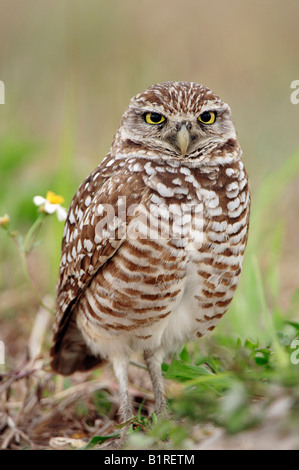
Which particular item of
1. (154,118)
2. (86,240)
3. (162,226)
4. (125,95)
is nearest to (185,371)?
(162,226)

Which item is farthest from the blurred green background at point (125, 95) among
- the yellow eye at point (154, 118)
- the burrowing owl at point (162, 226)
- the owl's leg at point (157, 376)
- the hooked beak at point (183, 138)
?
the yellow eye at point (154, 118)

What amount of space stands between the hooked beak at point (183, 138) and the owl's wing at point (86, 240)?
0.84 feet

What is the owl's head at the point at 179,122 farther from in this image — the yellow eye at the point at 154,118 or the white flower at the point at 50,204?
the white flower at the point at 50,204

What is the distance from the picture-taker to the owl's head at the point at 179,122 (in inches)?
130

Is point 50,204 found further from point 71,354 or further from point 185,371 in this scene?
point 185,371

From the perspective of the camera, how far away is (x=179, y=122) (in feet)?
10.8

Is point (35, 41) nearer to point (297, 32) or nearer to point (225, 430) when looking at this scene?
point (297, 32)

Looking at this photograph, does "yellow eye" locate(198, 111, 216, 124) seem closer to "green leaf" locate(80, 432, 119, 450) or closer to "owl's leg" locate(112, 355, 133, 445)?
"owl's leg" locate(112, 355, 133, 445)

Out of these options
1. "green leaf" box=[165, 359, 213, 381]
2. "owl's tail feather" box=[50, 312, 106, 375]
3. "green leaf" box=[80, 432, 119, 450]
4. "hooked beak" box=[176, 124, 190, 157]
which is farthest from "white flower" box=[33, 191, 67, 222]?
"green leaf" box=[80, 432, 119, 450]

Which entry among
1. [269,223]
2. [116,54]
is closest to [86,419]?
[269,223]

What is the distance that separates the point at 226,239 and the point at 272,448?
1.22 m

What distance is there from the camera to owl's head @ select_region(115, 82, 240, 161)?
329cm

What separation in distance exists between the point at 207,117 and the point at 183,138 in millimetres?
219

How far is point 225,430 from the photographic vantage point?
239 centimetres
